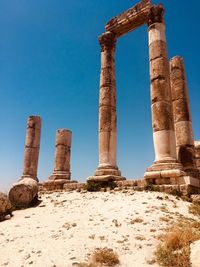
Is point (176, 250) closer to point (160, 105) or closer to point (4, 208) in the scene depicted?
point (4, 208)

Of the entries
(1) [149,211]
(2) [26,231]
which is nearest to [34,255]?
(2) [26,231]

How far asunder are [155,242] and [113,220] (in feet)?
5.22

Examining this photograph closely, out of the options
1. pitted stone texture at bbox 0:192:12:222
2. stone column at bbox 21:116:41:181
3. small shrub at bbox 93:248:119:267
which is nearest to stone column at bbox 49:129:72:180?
stone column at bbox 21:116:41:181

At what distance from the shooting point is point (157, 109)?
11.8 meters

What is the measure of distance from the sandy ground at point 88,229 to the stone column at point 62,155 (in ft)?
22.8

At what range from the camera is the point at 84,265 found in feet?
13.6

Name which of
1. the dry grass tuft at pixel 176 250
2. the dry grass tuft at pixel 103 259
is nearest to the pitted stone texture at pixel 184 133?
the dry grass tuft at pixel 176 250

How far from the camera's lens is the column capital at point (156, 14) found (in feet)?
44.2

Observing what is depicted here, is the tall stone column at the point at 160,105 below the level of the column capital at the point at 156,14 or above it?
below

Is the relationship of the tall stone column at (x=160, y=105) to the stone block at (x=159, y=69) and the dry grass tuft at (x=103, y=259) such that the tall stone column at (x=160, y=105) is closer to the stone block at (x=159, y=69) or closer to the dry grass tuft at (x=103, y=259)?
the stone block at (x=159, y=69)

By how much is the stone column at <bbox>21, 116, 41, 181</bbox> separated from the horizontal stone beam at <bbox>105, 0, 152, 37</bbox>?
30.5 ft

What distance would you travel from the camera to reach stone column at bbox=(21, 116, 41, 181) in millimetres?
19062

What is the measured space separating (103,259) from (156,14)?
13116mm

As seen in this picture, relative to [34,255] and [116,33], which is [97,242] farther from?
[116,33]
